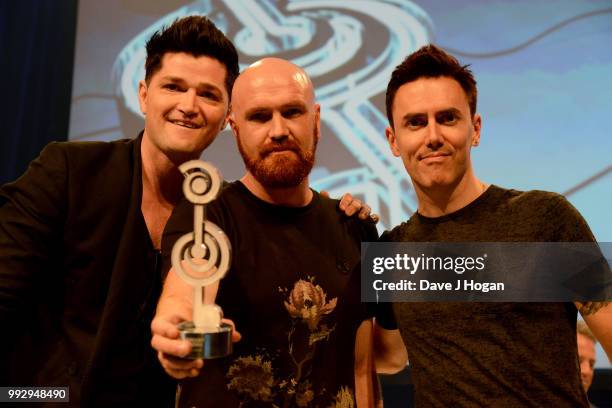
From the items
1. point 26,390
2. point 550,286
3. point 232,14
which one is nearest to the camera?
point 550,286

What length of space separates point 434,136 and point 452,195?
0.49ft

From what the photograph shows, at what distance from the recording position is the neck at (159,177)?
4.75ft

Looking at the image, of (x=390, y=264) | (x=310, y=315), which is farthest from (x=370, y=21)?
(x=310, y=315)

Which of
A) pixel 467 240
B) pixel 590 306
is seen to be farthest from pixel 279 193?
pixel 590 306

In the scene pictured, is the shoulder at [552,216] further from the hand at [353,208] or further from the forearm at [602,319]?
the hand at [353,208]

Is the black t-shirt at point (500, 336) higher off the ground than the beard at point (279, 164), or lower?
lower

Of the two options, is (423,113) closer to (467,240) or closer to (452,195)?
(452,195)

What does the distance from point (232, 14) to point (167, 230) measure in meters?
2.04

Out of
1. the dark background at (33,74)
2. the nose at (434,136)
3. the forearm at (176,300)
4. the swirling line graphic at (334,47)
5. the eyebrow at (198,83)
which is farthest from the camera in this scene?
the dark background at (33,74)

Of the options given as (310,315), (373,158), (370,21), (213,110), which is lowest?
(310,315)

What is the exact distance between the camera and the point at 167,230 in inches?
43.3

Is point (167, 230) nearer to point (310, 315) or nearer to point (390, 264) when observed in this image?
point (310, 315)

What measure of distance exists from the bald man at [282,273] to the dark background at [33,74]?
7.20ft

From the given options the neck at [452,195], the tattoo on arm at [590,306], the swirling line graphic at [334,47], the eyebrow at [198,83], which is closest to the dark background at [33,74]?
the swirling line graphic at [334,47]
